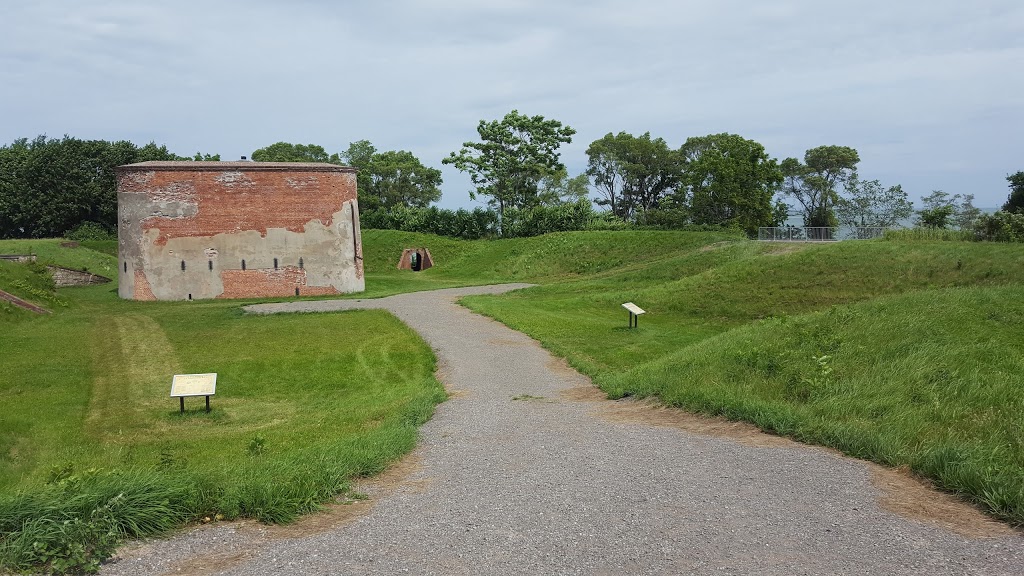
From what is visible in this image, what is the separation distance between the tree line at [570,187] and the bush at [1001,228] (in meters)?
16.8

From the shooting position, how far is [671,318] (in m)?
26.4

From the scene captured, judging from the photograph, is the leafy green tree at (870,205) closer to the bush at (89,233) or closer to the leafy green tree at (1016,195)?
the leafy green tree at (1016,195)

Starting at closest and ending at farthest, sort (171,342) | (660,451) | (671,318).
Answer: (660,451) < (171,342) < (671,318)

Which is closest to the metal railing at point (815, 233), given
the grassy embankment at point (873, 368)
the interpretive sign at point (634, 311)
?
the grassy embankment at point (873, 368)

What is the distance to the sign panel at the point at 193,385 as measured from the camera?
1375 centimetres

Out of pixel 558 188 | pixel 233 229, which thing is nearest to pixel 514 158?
pixel 558 188

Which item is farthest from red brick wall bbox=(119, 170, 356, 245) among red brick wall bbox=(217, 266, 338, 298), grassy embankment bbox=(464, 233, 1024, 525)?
grassy embankment bbox=(464, 233, 1024, 525)

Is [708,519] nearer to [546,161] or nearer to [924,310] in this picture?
[924,310]

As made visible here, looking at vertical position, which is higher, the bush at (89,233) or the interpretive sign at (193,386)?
the bush at (89,233)

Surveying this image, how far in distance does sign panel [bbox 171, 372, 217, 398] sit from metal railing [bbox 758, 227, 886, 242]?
33.8 meters

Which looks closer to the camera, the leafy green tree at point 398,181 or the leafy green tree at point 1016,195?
the leafy green tree at point 1016,195

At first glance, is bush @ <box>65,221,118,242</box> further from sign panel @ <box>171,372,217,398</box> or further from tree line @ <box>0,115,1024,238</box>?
sign panel @ <box>171,372,217,398</box>

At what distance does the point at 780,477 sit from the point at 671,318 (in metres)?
19.0

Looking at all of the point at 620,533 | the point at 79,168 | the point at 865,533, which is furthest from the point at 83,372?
the point at 79,168
